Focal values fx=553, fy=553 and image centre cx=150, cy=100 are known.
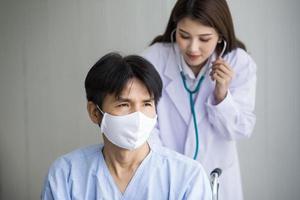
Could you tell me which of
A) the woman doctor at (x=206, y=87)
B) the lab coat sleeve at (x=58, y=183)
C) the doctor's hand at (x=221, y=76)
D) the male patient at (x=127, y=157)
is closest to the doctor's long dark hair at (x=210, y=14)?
the woman doctor at (x=206, y=87)

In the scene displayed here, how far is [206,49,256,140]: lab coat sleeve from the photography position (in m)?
1.94

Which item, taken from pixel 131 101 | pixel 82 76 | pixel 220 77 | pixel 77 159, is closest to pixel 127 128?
pixel 131 101

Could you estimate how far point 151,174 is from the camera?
1.70m

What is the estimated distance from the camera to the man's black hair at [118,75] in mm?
1669

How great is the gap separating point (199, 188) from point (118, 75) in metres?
0.42

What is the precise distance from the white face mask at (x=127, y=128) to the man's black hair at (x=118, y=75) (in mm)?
70

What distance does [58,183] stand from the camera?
173 centimetres

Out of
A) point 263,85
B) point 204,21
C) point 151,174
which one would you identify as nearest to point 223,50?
point 204,21

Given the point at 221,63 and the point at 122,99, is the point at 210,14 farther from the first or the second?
the point at 122,99

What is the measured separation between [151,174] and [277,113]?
1.18 metres

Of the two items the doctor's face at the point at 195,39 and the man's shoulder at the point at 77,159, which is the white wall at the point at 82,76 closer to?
the doctor's face at the point at 195,39

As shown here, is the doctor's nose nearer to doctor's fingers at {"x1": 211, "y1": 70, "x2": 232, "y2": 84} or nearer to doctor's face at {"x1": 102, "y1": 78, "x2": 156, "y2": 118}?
doctor's fingers at {"x1": 211, "y1": 70, "x2": 232, "y2": 84}

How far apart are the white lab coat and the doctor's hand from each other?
4 cm

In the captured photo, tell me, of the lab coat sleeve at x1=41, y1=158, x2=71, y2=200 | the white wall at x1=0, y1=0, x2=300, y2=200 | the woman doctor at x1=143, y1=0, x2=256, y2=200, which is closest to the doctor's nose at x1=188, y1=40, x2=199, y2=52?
the woman doctor at x1=143, y1=0, x2=256, y2=200
